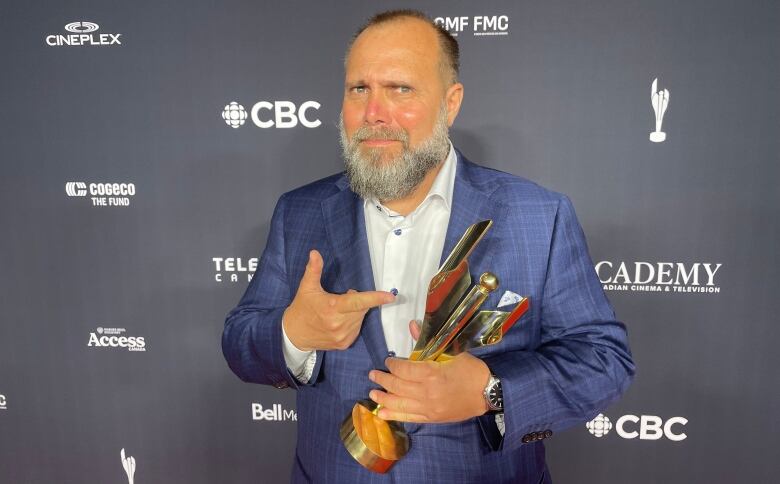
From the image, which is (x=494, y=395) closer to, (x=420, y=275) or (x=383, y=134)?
(x=420, y=275)

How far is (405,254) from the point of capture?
1183 mm

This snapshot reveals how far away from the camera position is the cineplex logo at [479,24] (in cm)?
181

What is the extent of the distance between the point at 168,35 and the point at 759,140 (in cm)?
209

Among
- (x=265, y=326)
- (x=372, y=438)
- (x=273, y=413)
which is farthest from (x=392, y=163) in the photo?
(x=273, y=413)

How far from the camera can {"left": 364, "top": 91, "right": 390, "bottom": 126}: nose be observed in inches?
43.6

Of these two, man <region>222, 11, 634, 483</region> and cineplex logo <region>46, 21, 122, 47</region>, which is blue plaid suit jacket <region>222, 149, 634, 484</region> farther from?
cineplex logo <region>46, 21, 122, 47</region>

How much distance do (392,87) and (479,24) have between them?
0.87 metres

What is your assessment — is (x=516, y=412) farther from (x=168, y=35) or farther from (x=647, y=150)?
(x=168, y=35)

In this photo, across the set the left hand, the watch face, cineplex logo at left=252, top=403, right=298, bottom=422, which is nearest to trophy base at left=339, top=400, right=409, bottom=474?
the left hand

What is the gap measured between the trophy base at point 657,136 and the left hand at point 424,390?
1.32 metres

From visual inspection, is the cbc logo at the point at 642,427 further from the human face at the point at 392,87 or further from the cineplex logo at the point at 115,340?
the cineplex logo at the point at 115,340

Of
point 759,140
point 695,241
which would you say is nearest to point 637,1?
point 759,140

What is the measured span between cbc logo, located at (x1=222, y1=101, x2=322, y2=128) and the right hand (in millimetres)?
1127

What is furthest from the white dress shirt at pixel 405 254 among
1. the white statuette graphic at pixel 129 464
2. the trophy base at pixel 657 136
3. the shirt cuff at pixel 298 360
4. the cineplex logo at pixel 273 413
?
the white statuette graphic at pixel 129 464
